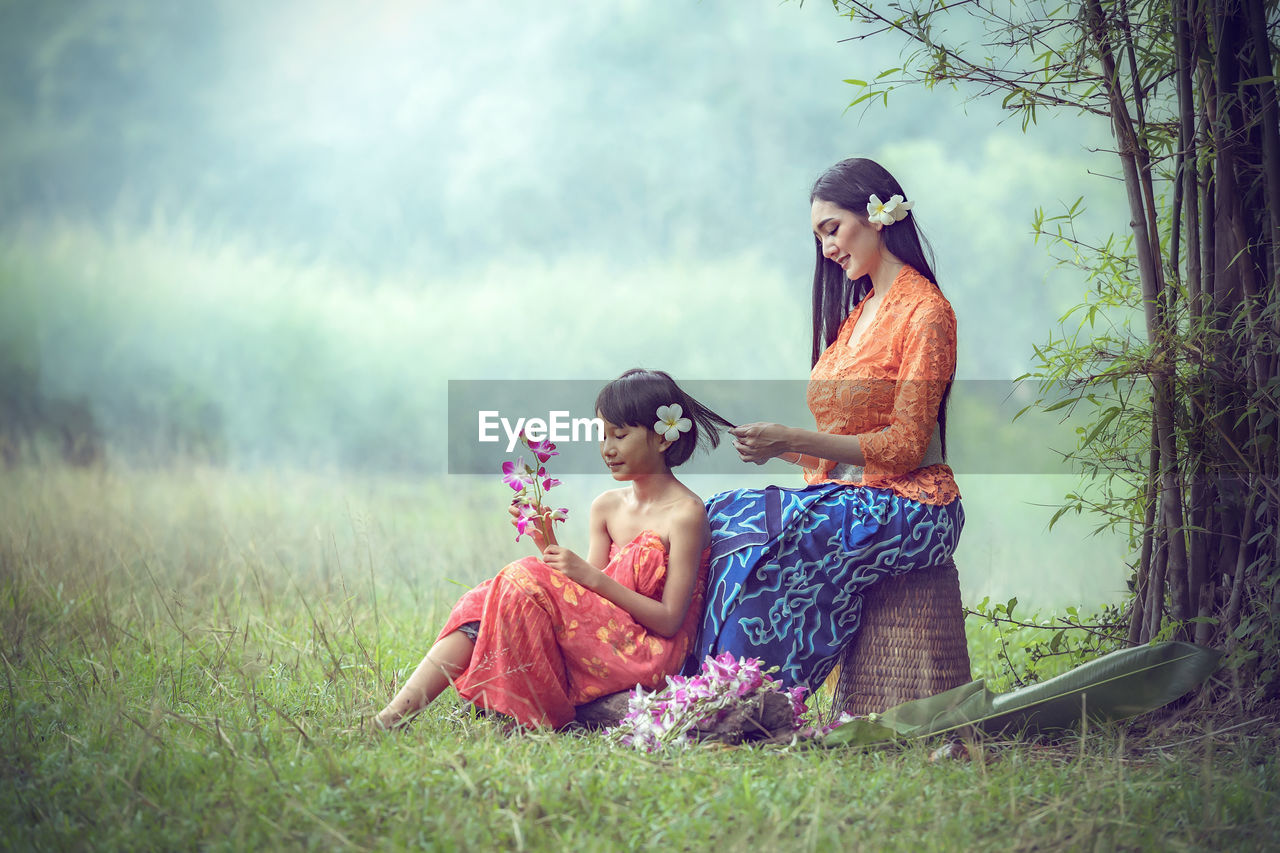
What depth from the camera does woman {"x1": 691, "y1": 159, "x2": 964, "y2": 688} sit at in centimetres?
260

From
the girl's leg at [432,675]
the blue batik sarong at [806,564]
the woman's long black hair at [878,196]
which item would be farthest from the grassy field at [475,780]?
the woman's long black hair at [878,196]

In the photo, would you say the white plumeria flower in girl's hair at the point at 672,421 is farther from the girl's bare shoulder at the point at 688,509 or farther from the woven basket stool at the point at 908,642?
the woven basket stool at the point at 908,642

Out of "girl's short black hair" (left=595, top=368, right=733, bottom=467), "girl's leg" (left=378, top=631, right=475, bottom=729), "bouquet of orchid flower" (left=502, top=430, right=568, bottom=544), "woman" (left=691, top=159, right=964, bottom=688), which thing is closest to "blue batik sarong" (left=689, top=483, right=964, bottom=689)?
"woman" (left=691, top=159, right=964, bottom=688)

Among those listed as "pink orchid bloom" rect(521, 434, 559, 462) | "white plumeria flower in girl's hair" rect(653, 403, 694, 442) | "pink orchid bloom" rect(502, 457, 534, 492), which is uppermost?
"white plumeria flower in girl's hair" rect(653, 403, 694, 442)

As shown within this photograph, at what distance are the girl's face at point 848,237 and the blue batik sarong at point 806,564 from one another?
0.65 meters

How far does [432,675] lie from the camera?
8.43 feet

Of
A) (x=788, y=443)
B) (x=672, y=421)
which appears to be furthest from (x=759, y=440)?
(x=672, y=421)

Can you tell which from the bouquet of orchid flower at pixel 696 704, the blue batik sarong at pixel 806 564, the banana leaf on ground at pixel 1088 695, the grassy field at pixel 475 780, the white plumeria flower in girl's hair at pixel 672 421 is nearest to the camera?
the grassy field at pixel 475 780

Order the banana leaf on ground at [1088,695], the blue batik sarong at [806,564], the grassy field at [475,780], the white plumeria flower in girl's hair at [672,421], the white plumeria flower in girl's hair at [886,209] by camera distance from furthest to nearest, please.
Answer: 1. the white plumeria flower in girl's hair at [886,209]
2. the white plumeria flower in girl's hair at [672,421]
3. the blue batik sarong at [806,564]
4. the banana leaf on ground at [1088,695]
5. the grassy field at [475,780]

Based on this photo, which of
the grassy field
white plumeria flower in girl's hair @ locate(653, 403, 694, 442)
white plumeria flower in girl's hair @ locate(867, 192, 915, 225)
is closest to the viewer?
the grassy field

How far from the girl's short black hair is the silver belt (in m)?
A: 0.37

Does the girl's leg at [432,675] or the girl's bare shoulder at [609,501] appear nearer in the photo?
the girl's leg at [432,675]

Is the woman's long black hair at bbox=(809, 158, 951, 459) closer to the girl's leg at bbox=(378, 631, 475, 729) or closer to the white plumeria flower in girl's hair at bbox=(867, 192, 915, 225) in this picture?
the white plumeria flower in girl's hair at bbox=(867, 192, 915, 225)

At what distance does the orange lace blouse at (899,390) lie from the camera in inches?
104
